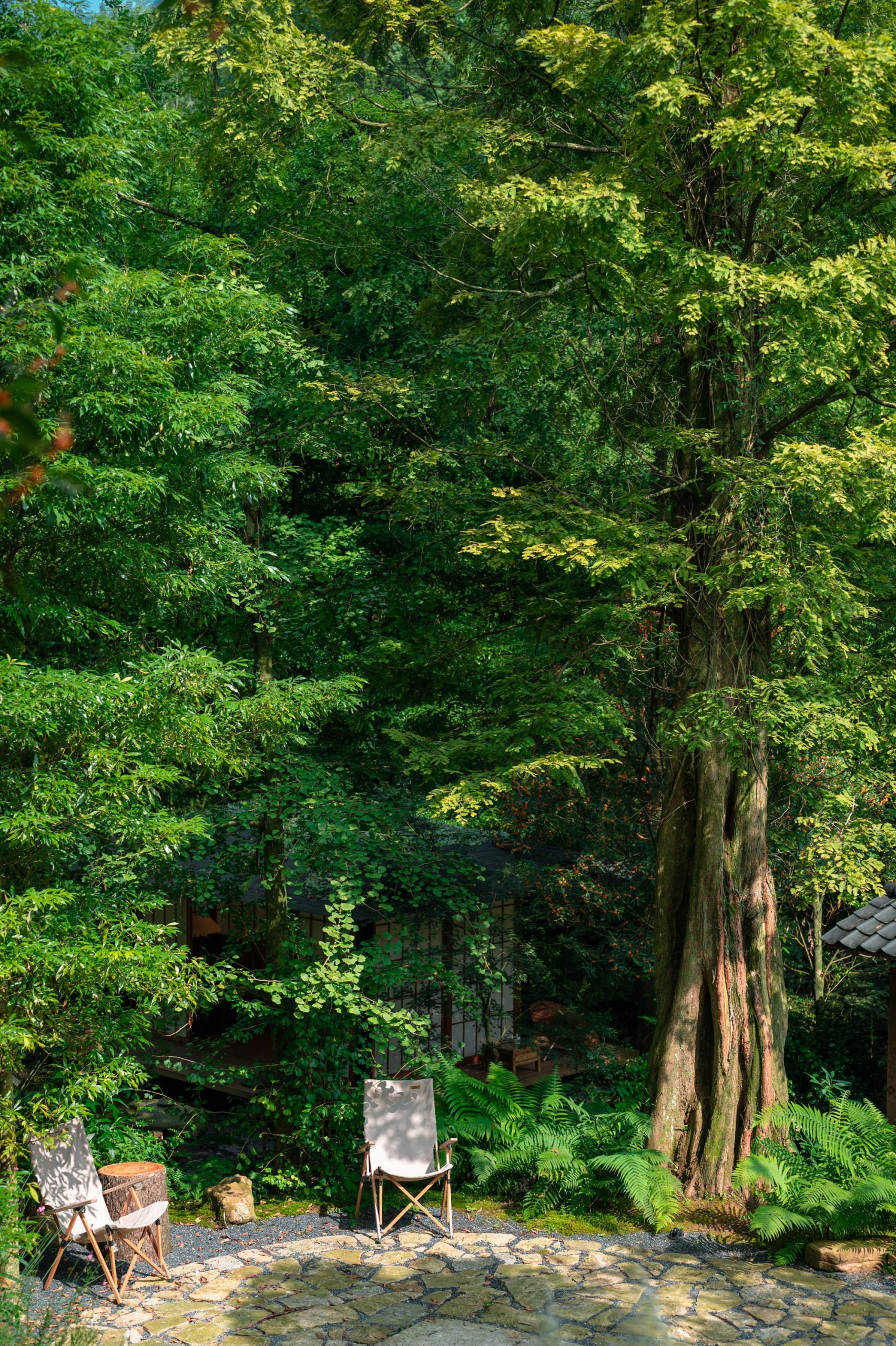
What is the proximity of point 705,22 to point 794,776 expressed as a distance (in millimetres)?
5743

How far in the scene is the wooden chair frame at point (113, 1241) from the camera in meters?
6.28

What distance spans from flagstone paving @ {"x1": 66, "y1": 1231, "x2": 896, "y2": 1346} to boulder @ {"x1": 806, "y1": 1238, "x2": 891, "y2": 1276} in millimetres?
135

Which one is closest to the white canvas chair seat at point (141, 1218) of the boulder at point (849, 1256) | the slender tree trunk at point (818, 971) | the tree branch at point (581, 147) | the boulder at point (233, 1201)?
the boulder at point (233, 1201)

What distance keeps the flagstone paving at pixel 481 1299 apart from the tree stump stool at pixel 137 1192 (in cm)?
25

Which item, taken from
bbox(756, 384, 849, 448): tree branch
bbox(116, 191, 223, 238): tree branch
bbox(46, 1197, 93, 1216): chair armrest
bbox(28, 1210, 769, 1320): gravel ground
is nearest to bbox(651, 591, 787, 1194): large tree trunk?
bbox(28, 1210, 769, 1320): gravel ground

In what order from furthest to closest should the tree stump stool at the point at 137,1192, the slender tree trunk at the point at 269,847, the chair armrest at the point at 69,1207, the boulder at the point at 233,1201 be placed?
the slender tree trunk at the point at 269,847 < the boulder at the point at 233,1201 < the tree stump stool at the point at 137,1192 < the chair armrest at the point at 69,1207

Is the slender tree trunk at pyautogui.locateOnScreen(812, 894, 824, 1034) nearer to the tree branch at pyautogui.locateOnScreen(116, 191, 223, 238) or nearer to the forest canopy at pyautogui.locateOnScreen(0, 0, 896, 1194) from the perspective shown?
the forest canopy at pyautogui.locateOnScreen(0, 0, 896, 1194)

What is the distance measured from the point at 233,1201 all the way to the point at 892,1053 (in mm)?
4817

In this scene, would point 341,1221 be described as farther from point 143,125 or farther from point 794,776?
point 143,125

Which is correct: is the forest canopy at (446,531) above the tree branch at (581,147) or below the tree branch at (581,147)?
below

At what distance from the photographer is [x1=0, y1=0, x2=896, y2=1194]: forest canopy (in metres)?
6.00

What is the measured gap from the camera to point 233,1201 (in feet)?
25.3

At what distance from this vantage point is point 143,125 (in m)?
6.68

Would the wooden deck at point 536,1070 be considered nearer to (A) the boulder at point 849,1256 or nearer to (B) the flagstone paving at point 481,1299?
(B) the flagstone paving at point 481,1299
